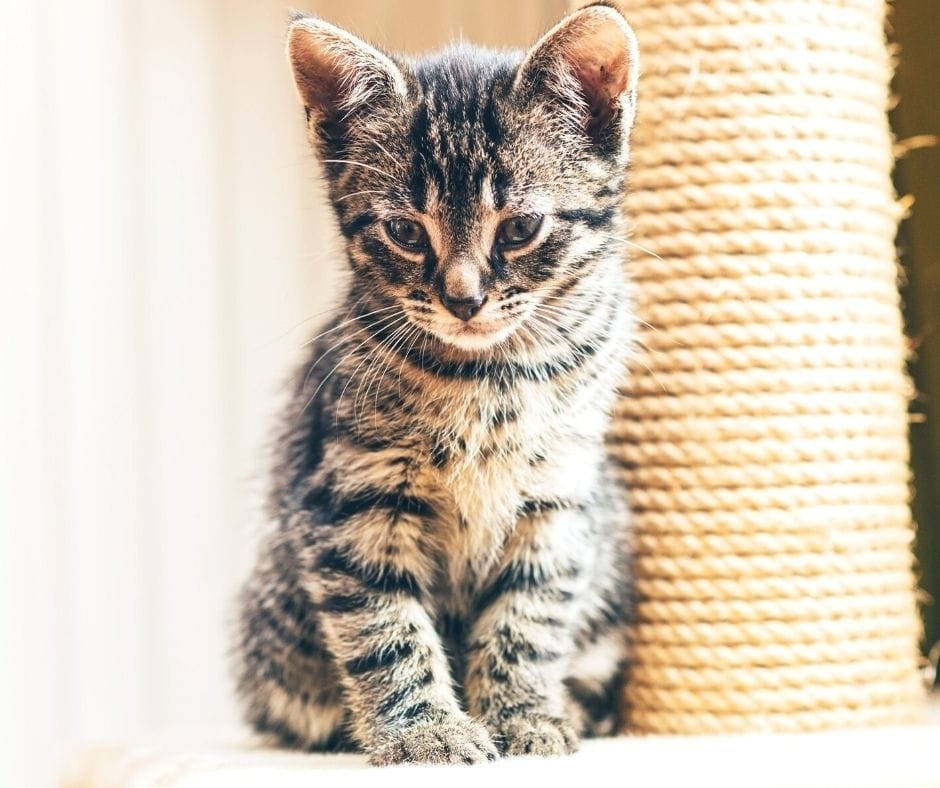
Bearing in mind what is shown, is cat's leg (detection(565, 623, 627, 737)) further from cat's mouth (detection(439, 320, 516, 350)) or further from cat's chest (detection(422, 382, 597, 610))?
cat's mouth (detection(439, 320, 516, 350))

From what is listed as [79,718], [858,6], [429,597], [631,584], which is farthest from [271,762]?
[858,6]

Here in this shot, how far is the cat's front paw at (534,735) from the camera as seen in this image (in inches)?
40.9

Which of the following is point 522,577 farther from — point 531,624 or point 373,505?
point 373,505

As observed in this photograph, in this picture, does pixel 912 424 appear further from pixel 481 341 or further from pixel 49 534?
pixel 49 534

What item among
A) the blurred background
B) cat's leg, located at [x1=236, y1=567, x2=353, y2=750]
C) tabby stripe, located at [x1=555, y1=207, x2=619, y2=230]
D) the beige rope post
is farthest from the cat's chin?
the blurred background

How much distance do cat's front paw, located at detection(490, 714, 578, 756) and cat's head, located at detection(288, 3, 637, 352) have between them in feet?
1.16

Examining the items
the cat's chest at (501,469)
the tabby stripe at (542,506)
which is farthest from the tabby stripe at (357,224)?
the tabby stripe at (542,506)

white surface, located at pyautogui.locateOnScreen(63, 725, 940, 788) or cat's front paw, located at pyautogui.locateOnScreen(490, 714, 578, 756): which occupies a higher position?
white surface, located at pyautogui.locateOnScreen(63, 725, 940, 788)

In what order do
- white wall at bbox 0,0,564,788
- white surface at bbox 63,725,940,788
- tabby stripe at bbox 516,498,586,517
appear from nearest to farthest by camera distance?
white surface at bbox 63,725,940,788, tabby stripe at bbox 516,498,586,517, white wall at bbox 0,0,564,788

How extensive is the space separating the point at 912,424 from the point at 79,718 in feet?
4.09

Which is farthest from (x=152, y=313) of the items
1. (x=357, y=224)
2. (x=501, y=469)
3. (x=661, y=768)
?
(x=661, y=768)

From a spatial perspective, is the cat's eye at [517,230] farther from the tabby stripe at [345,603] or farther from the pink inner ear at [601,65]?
the tabby stripe at [345,603]

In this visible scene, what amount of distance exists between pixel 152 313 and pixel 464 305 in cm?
83

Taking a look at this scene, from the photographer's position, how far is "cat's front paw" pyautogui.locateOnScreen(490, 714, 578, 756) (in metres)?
1.04
